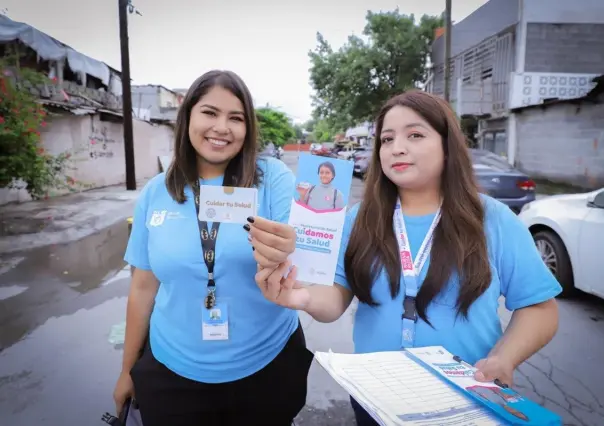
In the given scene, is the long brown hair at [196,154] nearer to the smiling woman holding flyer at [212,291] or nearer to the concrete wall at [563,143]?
the smiling woman holding flyer at [212,291]

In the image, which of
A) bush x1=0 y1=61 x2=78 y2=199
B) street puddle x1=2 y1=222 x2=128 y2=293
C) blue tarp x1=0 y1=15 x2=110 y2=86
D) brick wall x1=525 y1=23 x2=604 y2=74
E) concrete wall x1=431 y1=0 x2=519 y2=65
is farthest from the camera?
concrete wall x1=431 y1=0 x2=519 y2=65

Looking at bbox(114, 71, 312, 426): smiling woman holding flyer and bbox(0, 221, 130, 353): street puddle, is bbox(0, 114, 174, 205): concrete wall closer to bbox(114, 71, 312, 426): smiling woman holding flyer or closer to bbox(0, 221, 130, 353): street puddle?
bbox(0, 221, 130, 353): street puddle

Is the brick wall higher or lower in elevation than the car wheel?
higher

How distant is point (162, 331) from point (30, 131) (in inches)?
302

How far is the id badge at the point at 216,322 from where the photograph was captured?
1427mm

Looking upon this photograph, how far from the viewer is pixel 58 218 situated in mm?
8930

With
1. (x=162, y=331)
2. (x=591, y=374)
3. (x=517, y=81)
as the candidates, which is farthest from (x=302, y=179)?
(x=517, y=81)

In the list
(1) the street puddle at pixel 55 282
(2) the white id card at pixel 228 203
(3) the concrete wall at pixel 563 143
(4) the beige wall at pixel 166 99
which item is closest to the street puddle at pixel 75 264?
(1) the street puddle at pixel 55 282

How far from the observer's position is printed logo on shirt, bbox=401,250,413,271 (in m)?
1.30

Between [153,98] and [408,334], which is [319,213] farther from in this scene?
[153,98]

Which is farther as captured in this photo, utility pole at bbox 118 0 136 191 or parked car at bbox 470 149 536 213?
utility pole at bbox 118 0 136 191

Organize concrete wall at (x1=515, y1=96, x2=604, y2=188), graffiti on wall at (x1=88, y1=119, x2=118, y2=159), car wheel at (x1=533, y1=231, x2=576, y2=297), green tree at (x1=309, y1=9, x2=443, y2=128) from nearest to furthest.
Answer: car wheel at (x1=533, y1=231, x2=576, y2=297), concrete wall at (x1=515, y1=96, x2=604, y2=188), graffiti on wall at (x1=88, y1=119, x2=118, y2=159), green tree at (x1=309, y1=9, x2=443, y2=128)

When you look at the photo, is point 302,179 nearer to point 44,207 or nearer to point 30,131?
point 30,131

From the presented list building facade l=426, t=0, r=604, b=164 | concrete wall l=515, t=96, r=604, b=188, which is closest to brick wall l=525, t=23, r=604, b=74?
building facade l=426, t=0, r=604, b=164
